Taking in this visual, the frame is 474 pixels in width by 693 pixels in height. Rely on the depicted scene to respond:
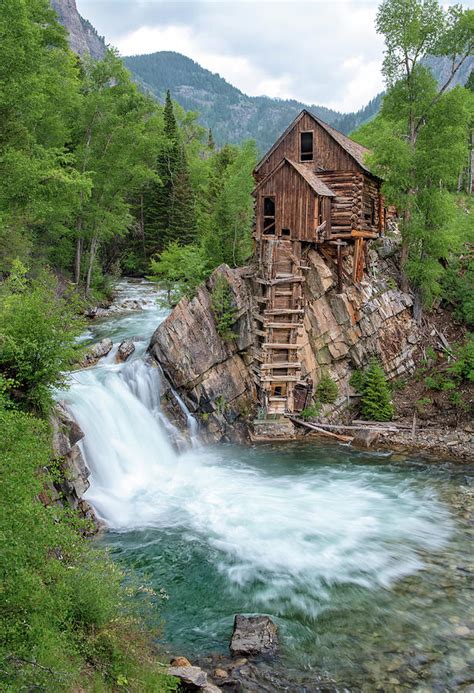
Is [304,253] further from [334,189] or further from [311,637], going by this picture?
[311,637]

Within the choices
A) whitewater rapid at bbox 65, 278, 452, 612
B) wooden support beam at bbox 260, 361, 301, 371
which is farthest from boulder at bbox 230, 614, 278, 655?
wooden support beam at bbox 260, 361, 301, 371

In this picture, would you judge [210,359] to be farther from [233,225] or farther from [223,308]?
[233,225]

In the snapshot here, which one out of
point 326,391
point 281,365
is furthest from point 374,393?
point 281,365

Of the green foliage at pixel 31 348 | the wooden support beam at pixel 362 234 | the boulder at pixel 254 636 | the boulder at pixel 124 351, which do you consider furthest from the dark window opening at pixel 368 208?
the boulder at pixel 254 636

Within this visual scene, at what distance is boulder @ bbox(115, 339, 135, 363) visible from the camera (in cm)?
2139

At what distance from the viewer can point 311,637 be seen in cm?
991

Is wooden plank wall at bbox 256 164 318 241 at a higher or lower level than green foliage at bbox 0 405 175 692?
higher

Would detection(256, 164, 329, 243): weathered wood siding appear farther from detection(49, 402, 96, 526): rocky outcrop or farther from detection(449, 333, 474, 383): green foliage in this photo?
detection(49, 402, 96, 526): rocky outcrop

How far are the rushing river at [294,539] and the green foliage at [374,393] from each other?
296cm

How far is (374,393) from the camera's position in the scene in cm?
2248

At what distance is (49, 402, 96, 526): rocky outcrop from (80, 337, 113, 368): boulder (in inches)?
253

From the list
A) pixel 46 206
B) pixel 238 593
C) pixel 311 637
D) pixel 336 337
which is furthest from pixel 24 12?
pixel 311 637

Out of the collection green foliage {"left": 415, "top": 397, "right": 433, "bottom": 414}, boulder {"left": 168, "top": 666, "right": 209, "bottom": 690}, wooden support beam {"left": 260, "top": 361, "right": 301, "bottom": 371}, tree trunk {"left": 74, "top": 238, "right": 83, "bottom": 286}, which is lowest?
boulder {"left": 168, "top": 666, "right": 209, "bottom": 690}

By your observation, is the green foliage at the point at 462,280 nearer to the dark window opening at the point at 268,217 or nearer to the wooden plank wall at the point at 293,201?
the wooden plank wall at the point at 293,201
